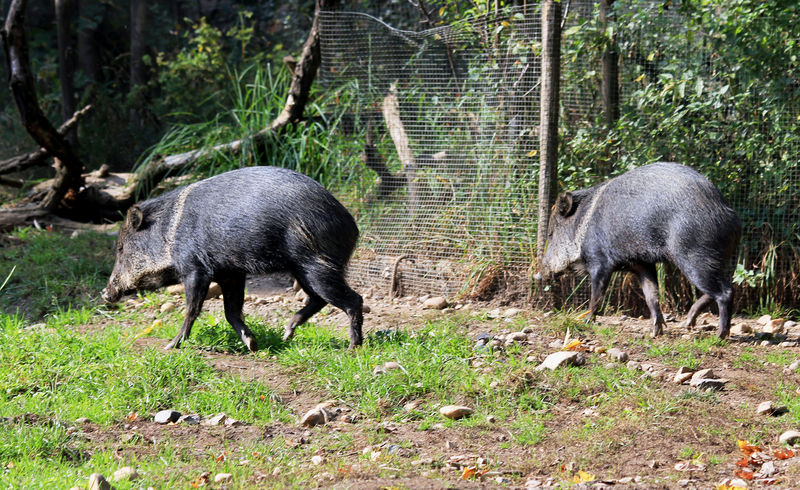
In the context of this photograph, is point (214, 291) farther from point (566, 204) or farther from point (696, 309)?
point (696, 309)

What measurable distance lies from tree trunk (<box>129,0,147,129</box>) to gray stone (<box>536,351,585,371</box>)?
8605 mm

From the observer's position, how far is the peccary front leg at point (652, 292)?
5.05m

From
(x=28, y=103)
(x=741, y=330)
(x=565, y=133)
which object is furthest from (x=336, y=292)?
(x=28, y=103)

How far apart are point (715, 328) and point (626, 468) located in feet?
7.96

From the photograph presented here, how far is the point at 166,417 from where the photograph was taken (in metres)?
3.78

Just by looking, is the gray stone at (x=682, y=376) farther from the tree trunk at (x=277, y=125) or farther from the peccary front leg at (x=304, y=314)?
the tree trunk at (x=277, y=125)

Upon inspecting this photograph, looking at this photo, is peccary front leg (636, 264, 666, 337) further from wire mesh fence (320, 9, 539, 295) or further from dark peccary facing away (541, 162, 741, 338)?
wire mesh fence (320, 9, 539, 295)

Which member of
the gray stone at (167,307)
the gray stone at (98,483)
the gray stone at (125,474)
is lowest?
the gray stone at (167,307)

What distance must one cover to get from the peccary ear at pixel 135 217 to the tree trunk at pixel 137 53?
6439 millimetres

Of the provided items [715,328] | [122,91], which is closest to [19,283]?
[715,328]

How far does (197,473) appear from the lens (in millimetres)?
3166

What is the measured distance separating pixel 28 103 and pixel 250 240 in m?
3.72

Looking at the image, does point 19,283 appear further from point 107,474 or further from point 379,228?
point 107,474

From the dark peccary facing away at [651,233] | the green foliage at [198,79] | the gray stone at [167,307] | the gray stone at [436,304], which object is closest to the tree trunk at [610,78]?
the dark peccary facing away at [651,233]
